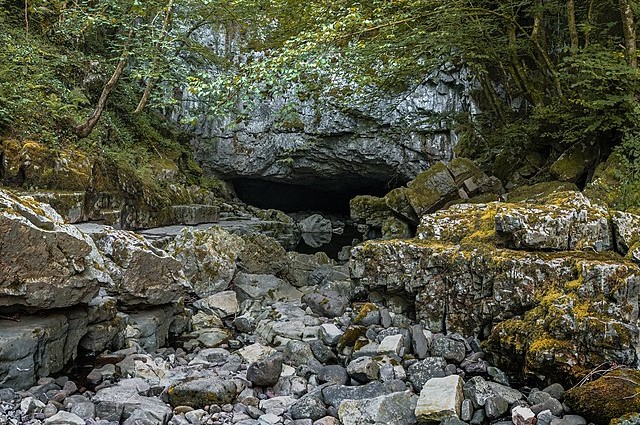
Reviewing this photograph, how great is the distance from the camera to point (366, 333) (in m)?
6.14

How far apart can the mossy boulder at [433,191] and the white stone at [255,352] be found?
6.85 metres

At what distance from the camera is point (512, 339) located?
16.4 feet

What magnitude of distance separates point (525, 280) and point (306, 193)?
23.6 meters

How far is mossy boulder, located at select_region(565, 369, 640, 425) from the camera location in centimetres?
380

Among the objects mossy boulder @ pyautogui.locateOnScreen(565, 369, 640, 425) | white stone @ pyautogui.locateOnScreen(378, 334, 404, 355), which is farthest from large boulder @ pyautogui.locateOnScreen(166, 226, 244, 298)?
mossy boulder @ pyautogui.locateOnScreen(565, 369, 640, 425)

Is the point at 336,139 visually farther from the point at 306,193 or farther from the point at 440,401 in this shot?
the point at 440,401

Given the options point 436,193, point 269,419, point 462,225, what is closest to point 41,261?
point 269,419

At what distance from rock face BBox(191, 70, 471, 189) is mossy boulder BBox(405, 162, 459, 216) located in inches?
191

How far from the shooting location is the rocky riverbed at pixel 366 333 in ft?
13.7

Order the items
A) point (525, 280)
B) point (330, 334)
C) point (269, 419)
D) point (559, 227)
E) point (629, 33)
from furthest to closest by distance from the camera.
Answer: point (629, 33) → point (330, 334) → point (559, 227) → point (525, 280) → point (269, 419)

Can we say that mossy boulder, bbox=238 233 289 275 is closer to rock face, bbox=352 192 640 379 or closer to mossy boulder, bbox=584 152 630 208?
rock face, bbox=352 192 640 379

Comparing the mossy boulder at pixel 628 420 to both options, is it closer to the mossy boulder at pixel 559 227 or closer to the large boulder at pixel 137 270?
the mossy boulder at pixel 559 227

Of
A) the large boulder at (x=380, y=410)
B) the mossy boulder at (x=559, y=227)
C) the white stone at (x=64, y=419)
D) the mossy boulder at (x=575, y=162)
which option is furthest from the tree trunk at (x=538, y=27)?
the white stone at (x=64, y=419)

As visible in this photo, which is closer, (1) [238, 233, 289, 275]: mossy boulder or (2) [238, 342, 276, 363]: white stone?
(2) [238, 342, 276, 363]: white stone
